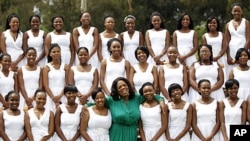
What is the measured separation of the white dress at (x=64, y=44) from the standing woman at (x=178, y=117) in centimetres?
289

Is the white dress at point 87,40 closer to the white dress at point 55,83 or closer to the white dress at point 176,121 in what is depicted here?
the white dress at point 55,83

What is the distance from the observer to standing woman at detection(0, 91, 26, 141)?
35.8 ft

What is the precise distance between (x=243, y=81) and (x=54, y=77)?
11.6ft

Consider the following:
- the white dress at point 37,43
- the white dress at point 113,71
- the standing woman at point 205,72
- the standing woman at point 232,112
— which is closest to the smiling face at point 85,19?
the white dress at point 37,43

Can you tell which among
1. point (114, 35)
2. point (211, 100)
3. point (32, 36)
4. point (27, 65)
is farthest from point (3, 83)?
point (211, 100)

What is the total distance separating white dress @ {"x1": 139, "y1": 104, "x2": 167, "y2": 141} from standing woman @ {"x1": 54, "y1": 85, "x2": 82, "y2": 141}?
1.10m

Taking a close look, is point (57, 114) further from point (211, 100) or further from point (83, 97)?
point (211, 100)

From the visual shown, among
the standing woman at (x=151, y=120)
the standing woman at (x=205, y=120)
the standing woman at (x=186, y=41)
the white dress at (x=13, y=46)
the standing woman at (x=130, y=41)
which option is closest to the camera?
the standing woman at (x=151, y=120)

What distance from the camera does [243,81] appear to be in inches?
482

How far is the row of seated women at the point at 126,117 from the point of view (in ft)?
35.8

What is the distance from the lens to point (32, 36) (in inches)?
521

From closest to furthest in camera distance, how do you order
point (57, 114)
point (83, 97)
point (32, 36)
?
point (57, 114), point (83, 97), point (32, 36)

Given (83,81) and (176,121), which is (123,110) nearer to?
(176,121)

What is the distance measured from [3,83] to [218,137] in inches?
162
